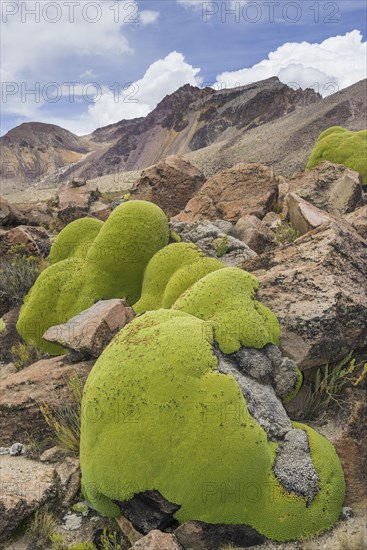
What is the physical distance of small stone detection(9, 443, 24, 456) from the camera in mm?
6578

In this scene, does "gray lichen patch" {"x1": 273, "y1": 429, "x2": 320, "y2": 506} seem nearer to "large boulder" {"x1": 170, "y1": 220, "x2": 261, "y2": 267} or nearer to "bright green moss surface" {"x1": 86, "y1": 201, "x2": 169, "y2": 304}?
"large boulder" {"x1": 170, "y1": 220, "x2": 261, "y2": 267}

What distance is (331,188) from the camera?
13328mm

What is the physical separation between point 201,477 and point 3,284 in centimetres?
844

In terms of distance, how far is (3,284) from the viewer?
11258 millimetres

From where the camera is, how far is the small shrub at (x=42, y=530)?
4906mm

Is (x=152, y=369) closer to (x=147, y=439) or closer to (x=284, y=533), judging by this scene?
(x=147, y=439)

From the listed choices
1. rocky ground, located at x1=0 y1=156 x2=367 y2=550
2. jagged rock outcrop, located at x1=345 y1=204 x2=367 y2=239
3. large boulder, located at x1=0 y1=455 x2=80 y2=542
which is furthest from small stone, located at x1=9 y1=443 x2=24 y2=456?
jagged rock outcrop, located at x1=345 y1=204 x2=367 y2=239

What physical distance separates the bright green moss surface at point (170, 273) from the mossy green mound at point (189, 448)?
260 centimetres

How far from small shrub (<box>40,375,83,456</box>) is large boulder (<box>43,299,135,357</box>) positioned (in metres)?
0.54

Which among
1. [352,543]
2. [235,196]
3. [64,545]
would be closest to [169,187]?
[235,196]

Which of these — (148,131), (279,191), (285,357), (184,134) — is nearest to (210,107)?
(184,134)

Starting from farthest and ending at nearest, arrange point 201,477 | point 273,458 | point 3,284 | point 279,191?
point 279,191 < point 3,284 < point 273,458 < point 201,477

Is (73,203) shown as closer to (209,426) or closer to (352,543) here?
(209,426)

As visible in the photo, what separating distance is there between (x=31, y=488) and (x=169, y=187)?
13.3 m
